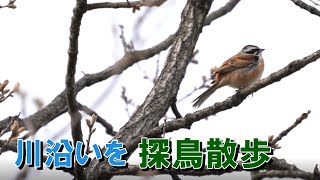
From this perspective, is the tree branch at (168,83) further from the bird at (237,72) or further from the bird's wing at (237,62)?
the bird's wing at (237,62)

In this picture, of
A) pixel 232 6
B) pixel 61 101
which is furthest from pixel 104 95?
pixel 232 6

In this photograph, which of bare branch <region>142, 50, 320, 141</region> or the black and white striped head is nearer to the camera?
bare branch <region>142, 50, 320, 141</region>

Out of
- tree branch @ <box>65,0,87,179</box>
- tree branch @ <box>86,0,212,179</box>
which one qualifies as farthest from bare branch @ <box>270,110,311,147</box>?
tree branch @ <box>65,0,87,179</box>

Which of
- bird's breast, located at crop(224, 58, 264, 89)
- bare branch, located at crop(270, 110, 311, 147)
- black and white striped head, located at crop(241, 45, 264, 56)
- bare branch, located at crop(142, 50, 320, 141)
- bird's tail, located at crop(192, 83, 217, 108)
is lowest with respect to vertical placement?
bare branch, located at crop(270, 110, 311, 147)

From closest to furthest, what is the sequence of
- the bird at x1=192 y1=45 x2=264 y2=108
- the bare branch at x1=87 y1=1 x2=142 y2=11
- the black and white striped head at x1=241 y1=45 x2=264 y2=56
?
the bare branch at x1=87 y1=1 x2=142 y2=11 → the bird at x1=192 y1=45 x2=264 y2=108 → the black and white striped head at x1=241 y1=45 x2=264 y2=56

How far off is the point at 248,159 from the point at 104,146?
1479mm

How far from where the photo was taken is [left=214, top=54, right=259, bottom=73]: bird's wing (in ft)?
26.3

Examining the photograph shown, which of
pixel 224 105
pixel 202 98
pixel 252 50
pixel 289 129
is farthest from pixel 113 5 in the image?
pixel 252 50

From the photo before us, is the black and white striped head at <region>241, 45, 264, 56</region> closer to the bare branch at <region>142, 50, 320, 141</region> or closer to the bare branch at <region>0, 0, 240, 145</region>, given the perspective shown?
the bare branch at <region>0, 0, 240, 145</region>

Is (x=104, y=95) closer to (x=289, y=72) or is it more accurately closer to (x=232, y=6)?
(x=289, y=72)

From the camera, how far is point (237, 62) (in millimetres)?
8188

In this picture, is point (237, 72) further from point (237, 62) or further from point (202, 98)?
point (202, 98)

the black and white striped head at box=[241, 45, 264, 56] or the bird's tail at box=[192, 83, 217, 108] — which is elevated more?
the black and white striped head at box=[241, 45, 264, 56]

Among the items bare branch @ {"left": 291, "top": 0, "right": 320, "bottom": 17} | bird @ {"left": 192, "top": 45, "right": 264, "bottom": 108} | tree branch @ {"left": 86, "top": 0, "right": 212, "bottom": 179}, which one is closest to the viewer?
bare branch @ {"left": 291, "top": 0, "right": 320, "bottom": 17}
